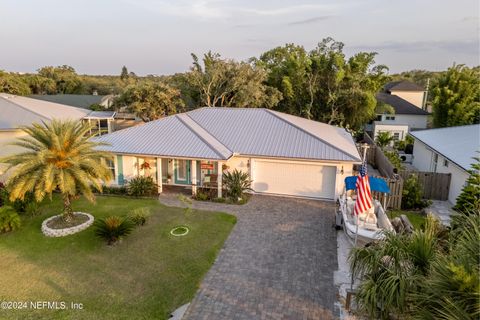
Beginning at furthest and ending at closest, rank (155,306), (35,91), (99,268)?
(35,91) → (99,268) → (155,306)

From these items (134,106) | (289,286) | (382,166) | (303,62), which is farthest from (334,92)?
(289,286)

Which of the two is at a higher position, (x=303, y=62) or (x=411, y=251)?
(x=303, y=62)

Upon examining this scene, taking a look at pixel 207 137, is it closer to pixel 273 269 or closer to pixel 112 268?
pixel 112 268

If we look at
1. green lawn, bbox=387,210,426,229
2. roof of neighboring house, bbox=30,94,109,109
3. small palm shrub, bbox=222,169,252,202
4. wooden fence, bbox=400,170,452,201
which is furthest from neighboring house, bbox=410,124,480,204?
roof of neighboring house, bbox=30,94,109,109

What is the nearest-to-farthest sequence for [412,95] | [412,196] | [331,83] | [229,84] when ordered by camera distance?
[412,196] < [331,83] < [229,84] < [412,95]

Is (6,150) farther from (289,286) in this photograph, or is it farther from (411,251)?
(411,251)

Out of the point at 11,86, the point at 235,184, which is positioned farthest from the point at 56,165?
the point at 11,86

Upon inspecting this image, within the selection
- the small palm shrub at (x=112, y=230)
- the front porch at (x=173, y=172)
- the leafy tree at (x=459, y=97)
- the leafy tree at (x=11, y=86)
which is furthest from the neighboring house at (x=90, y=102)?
the leafy tree at (x=459, y=97)

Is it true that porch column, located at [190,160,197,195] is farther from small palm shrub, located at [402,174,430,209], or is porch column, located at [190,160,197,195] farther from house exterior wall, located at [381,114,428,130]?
house exterior wall, located at [381,114,428,130]
